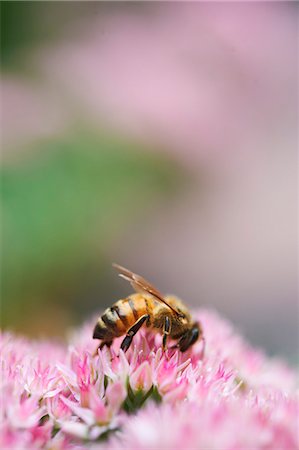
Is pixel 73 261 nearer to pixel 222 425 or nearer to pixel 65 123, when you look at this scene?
pixel 65 123

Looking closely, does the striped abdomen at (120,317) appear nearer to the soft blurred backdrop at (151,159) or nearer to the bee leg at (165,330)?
the bee leg at (165,330)

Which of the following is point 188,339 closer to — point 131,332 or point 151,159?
point 131,332

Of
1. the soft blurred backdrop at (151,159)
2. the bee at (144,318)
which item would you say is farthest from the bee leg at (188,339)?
the soft blurred backdrop at (151,159)

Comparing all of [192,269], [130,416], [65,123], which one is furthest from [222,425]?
[192,269]

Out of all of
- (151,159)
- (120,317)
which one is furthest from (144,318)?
(151,159)

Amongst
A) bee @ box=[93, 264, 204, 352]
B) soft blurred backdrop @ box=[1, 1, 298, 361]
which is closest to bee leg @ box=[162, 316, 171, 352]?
bee @ box=[93, 264, 204, 352]

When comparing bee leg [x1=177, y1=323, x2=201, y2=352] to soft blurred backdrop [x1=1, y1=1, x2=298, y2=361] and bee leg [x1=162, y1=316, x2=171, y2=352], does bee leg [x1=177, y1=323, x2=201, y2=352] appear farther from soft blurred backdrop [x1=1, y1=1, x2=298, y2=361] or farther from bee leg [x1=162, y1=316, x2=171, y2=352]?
soft blurred backdrop [x1=1, y1=1, x2=298, y2=361]
